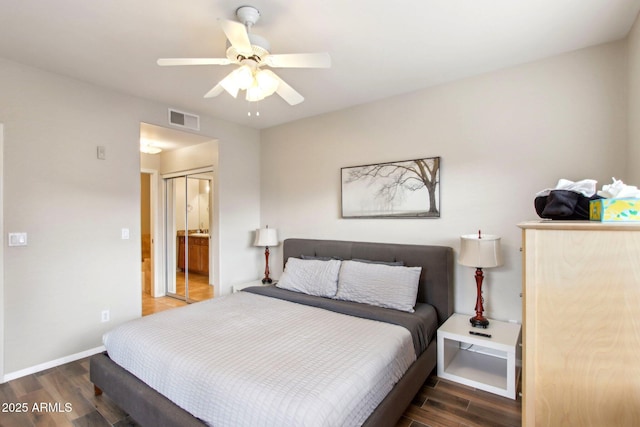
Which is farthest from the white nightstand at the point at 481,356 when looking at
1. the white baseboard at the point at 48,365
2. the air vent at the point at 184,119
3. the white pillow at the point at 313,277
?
the air vent at the point at 184,119

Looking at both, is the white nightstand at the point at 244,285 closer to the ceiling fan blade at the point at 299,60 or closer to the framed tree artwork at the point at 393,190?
the framed tree artwork at the point at 393,190

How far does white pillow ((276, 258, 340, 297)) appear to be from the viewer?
304 cm

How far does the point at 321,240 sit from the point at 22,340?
9.51 ft

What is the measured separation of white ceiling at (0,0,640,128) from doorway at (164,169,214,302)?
Result: 1917 mm

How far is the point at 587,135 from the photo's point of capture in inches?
92.5

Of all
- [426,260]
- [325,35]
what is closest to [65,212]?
[325,35]

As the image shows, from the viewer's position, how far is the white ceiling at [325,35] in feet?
6.11

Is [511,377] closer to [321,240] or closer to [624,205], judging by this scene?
[624,205]

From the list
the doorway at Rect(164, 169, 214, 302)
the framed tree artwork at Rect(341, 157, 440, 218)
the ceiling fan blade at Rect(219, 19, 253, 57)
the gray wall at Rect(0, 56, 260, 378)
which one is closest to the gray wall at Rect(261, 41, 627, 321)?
the framed tree artwork at Rect(341, 157, 440, 218)

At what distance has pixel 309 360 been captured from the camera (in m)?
1.70

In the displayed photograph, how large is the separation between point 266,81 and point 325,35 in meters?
0.56

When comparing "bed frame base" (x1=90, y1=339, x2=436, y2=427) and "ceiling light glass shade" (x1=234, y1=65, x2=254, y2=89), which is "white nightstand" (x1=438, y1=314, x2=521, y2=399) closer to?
"bed frame base" (x1=90, y1=339, x2=436, y2=427)

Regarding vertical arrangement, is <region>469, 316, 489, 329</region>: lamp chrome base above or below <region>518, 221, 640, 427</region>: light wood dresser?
below

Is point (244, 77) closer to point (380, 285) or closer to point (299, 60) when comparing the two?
point (299, 60)
